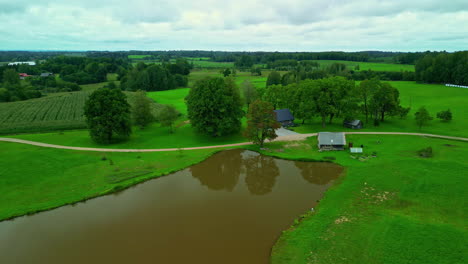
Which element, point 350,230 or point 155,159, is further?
point 155,159

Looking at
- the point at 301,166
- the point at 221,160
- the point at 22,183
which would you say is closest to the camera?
the point at 22,183

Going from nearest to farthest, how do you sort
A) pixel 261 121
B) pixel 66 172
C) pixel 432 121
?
pixel 66 172, pixel 261 121, pixel 432 121

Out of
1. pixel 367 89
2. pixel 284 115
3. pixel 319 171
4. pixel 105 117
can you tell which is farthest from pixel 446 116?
pixel 105 117

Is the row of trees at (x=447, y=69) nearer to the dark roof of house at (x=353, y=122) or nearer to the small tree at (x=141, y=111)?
the dark roof of house at (x=353, y=122)

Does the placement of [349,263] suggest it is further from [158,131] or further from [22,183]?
[158,131]

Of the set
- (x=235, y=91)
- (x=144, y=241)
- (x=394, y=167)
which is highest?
(x=235, y=91)

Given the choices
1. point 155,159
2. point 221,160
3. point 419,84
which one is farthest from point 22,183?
point 419,84

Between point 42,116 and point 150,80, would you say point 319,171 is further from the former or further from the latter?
point 150,80
